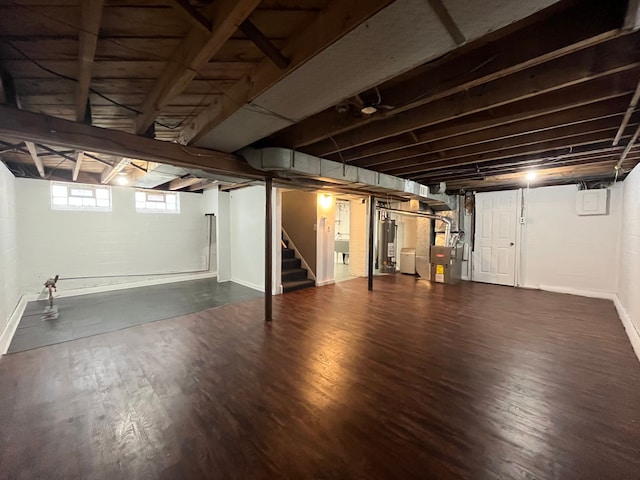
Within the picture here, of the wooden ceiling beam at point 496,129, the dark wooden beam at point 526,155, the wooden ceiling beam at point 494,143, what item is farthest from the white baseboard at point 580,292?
the wooden ceiling beam at point 496,129

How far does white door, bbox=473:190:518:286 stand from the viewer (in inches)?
241

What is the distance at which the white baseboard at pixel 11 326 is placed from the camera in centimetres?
286

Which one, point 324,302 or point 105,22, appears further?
point 324,302

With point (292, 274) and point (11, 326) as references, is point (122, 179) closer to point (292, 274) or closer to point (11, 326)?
point (11, 326)

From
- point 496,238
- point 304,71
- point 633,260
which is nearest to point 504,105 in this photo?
point 304,71

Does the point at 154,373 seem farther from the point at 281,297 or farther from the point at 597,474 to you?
the point at 597,474

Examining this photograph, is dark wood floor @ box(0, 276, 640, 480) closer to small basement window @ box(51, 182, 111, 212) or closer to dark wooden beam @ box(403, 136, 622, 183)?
dark wooden beam @ box(403, 136, 622, 183)

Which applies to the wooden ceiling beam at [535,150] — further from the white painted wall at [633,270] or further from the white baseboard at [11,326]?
the white baseboard at [11,326]

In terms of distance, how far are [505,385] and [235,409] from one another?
85.7 inches

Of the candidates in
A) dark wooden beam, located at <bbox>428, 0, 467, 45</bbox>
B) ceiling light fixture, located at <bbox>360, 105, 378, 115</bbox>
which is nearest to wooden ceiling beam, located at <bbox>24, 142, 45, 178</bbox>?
ceiling light fixture, located at <bbox>360, 105, 378, 115</bbox>

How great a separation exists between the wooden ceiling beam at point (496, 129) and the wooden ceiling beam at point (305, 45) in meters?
1.83

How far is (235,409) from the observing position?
1906 millimetres

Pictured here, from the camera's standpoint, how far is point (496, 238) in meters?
6.36

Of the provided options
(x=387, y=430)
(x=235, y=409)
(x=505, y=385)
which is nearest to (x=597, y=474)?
(x=505, y=385)
